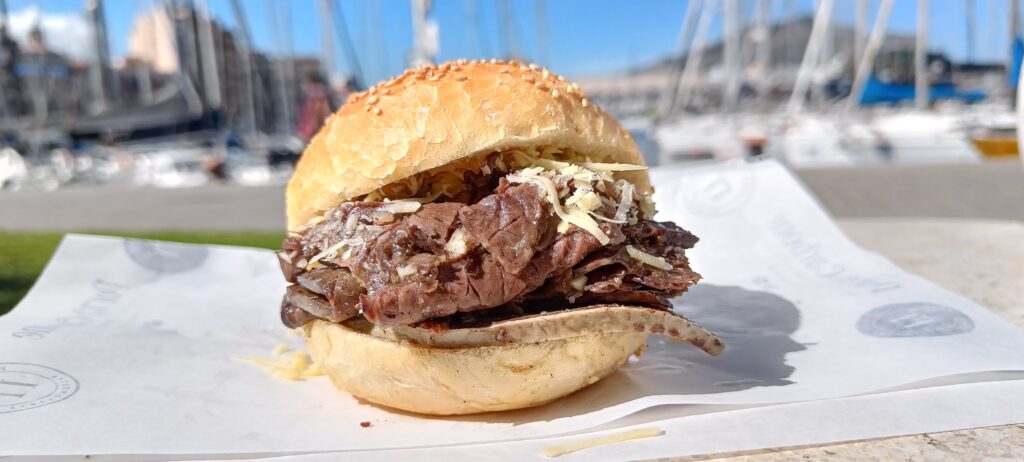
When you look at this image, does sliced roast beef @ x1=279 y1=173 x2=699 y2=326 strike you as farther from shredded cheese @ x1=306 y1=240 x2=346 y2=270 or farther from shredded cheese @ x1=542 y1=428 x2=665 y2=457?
shredded cheese @ x1=542 y1=428 x2=665 y2=457

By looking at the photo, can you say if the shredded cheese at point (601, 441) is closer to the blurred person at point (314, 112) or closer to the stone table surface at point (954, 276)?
the stone table surface at point (954, 276)

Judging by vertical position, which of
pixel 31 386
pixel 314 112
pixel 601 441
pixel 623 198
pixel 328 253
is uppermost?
pixel 314 112

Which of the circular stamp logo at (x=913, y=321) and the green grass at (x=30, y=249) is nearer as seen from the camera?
the circular stamp logo at (x=913, y=321)

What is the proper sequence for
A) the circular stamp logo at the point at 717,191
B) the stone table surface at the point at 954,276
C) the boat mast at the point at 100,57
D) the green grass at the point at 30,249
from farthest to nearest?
1. the boat mast at the point at 100,57
2. the circular stamp logo at the point at 717,191
3. the green grass at the point at 30,249
4. the stone table surface at the point at 954,276

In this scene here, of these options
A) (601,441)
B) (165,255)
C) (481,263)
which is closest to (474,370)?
(481,263)

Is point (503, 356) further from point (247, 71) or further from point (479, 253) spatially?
point (247, 71)

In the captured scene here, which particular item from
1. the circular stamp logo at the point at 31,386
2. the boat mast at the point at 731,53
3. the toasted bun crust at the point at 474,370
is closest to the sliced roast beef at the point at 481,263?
the toasted bun crust at the point at 474,370
